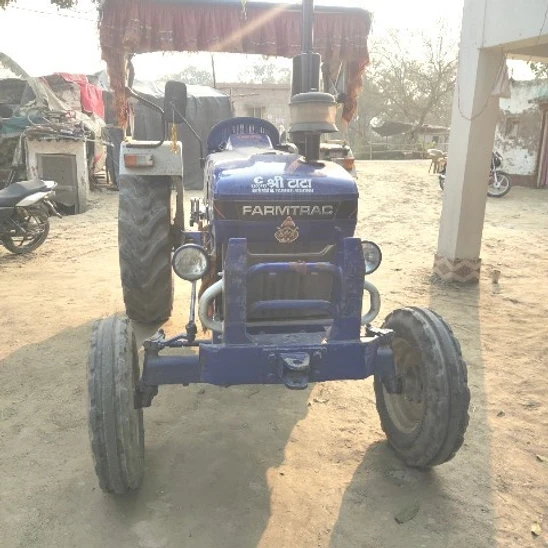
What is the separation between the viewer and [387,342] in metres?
2.84

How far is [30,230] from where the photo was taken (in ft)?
24.1

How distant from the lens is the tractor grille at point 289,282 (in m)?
2.99

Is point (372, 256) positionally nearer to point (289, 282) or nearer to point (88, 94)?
point (289, 282)

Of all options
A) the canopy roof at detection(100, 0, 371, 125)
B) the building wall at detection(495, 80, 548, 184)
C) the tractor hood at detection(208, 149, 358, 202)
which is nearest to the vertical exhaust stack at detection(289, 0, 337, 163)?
the tractor hood at detection(208, 149, 358, 202)

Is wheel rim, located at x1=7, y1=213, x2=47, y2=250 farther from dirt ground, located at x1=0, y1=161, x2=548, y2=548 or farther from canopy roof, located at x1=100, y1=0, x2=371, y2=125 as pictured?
canopy roof, located at x1=100, y1=0, x2=371, y2=125

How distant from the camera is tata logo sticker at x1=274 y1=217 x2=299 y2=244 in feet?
9.53

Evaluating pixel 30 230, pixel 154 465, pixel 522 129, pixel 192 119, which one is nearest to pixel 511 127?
pixel 522 129

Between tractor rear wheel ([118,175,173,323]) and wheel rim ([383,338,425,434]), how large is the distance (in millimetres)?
2180

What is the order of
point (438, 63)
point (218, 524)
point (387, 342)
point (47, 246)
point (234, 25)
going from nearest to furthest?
1. point (218, 524)
2. point (387, 342)
3. point (234, 25)
4. point (47, 246)
5. point (438, 63)

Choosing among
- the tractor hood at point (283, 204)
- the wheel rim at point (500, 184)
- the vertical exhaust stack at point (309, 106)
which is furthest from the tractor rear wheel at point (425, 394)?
the wheel rim at point (500, 184)

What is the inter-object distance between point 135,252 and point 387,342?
234cm

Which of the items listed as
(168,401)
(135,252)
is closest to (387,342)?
(168,401)

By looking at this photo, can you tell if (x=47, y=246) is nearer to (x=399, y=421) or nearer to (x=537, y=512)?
(x=399, y=421)

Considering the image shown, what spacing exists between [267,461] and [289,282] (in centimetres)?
102
